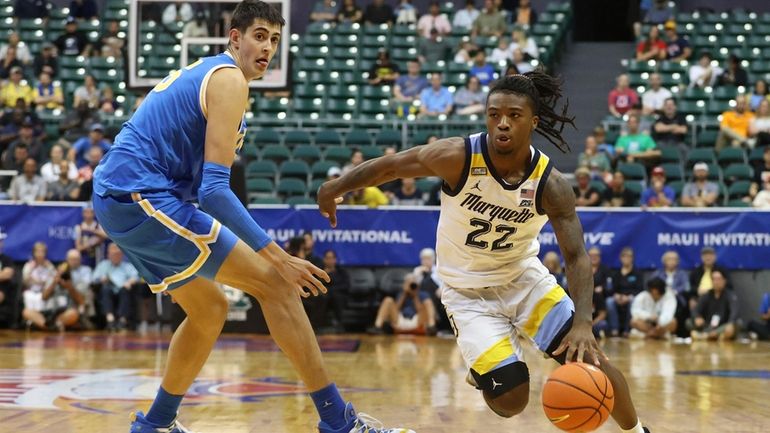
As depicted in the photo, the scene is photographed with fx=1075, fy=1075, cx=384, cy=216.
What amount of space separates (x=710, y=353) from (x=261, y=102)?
28.6ft

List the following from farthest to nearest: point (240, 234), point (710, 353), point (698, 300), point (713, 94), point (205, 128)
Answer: point (713, 94) < point (698, 300) < point (710, 353) < point (205, 128) < point (240, 234)

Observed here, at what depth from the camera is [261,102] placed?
17.7m

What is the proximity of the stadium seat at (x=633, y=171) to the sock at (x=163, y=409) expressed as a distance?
1099 centimetres

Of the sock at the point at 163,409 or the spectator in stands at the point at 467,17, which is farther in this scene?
the spectator in stands at the point at 467,17

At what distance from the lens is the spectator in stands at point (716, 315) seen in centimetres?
1392

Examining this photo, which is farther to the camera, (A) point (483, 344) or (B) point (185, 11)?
(B) point (185, 11)

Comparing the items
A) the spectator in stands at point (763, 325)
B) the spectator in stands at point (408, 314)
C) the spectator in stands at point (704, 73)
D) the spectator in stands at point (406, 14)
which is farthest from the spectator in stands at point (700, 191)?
the spectator in stands at point (406, 14)

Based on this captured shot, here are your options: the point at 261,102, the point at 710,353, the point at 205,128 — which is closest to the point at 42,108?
the point at 261,102

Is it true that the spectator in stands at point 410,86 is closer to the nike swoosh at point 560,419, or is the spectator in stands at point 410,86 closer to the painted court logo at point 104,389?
the painted court logo at point 104,389

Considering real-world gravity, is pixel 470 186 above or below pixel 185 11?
below

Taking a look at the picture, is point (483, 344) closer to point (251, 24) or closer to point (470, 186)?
point (470, 186)

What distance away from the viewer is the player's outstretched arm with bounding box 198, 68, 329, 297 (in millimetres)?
4637

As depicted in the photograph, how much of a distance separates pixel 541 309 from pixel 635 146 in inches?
429

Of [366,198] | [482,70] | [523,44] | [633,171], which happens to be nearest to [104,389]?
[366,198]
